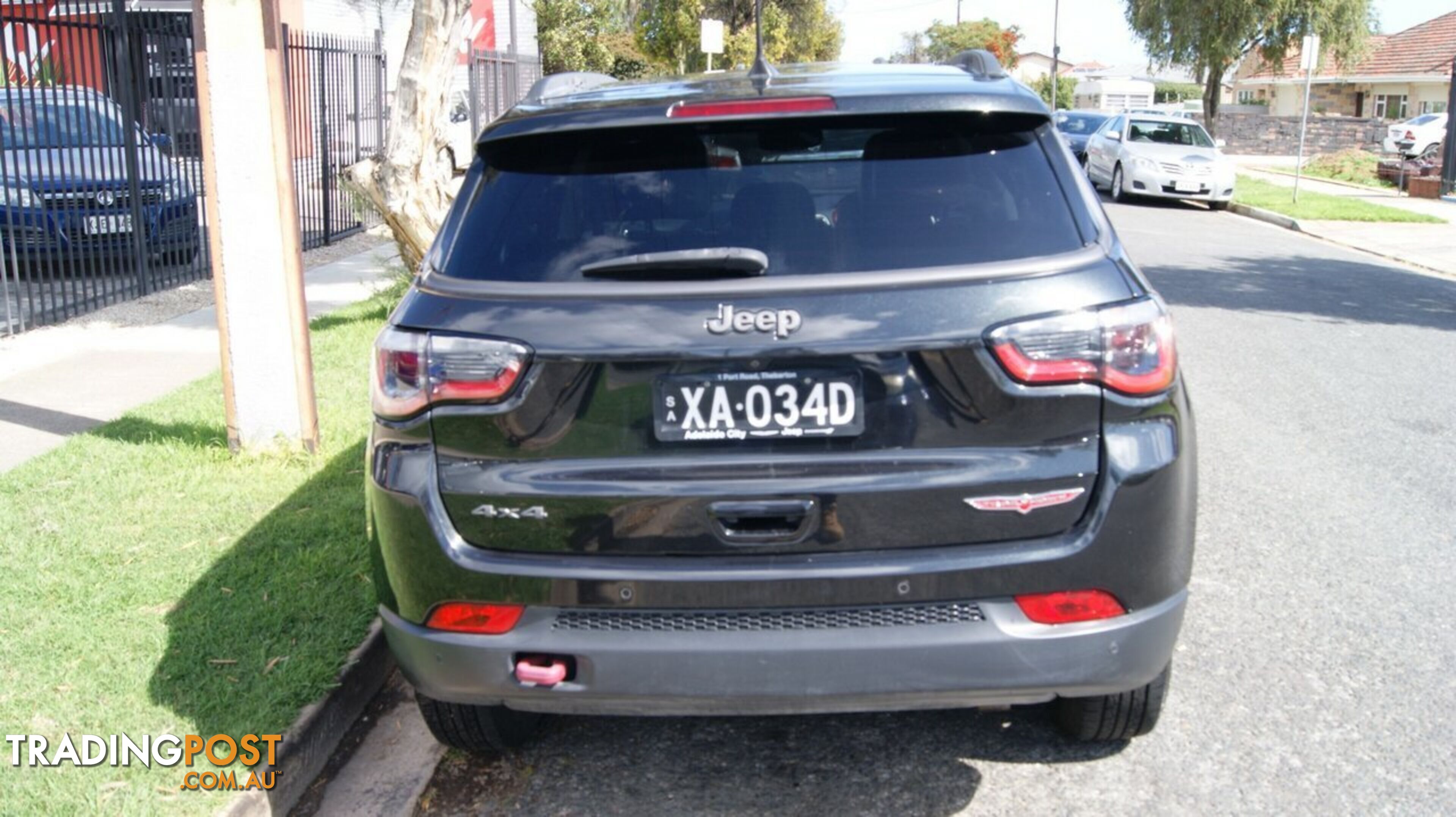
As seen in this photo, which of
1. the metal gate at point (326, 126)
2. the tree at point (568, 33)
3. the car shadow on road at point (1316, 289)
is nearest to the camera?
the car shadow on road at point (1316, 289)

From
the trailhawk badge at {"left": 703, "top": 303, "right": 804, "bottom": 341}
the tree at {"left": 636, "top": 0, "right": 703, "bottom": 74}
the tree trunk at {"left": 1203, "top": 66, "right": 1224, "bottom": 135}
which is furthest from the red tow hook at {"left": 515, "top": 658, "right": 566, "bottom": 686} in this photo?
the tree trunk at {"left": 1203, "top": 66, "right": 1224, "bottom": 135}

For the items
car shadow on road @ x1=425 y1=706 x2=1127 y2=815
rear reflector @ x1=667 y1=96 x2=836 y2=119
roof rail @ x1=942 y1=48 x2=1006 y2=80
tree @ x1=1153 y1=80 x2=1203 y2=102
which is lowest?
car shadow on road @ x1=425 y1=706 x2=1127 y2=815

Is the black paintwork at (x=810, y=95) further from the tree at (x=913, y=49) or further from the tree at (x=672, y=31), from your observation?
the tree at (x=913, y=49)

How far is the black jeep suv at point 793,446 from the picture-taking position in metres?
2.88

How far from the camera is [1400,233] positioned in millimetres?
19156

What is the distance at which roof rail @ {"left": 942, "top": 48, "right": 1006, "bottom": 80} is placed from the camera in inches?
146

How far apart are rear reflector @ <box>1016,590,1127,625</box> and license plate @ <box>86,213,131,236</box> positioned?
10.3 meters

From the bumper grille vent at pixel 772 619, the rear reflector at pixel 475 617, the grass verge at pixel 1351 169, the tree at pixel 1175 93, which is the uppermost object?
the tree at pixel 1175 93

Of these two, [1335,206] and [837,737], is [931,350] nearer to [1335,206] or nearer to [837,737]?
[837,737]

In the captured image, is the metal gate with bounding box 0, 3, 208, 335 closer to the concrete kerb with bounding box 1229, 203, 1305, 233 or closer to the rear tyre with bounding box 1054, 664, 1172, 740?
the rear tyre with bounding box 1054, 664, 1172, 740

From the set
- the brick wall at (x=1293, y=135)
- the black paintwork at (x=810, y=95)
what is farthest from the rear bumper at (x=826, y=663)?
the brick wall at (x=1293, y=135)

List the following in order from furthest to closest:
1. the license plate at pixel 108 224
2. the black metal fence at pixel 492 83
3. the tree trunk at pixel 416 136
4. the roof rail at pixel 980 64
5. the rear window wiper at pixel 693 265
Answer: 1. the black metal fence at pixel 492 83
2. the license plate at pixel 108 224
3. the tree trunk at pixel 416 136
4. the roof rail at pixel 980 64
5. the rear window wiper at pixel 693 265

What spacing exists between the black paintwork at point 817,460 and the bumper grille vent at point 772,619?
3 cm

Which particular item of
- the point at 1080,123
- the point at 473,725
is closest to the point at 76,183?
A: the point at 473,725
